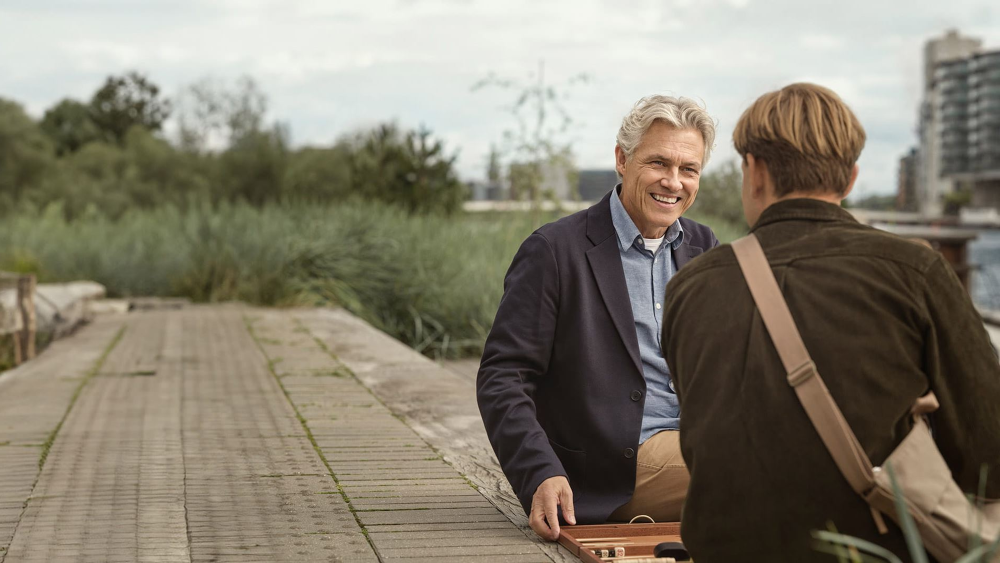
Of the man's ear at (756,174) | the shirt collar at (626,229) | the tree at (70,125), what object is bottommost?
the shirt collar at (626,229)

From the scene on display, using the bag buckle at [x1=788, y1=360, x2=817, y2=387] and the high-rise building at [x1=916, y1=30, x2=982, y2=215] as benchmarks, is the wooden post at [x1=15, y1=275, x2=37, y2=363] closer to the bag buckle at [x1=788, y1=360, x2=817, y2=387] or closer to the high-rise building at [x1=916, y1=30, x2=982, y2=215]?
the bag buckle at [x1=788, y1=360, x2=817, y2=387]

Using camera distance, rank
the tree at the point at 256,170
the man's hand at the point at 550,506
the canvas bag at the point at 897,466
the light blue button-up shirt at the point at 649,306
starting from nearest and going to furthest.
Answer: the canvas bag at the point at 897,466 < the man's hand at the point at 550,506 < the light blue button-up shirt at the point at 649,306 < the tree at the point at 256,170

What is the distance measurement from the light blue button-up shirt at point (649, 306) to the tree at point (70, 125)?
4390cm

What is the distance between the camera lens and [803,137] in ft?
6.65

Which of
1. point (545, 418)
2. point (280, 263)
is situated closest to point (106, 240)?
point (280, 263)

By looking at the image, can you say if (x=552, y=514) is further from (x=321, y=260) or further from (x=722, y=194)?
(x=722, y=194)

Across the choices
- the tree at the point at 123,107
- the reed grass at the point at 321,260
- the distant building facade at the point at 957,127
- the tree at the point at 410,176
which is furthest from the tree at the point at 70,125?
the distant building facade at the point at 957,127

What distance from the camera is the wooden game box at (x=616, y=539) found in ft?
9.33

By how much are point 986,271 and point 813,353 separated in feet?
149

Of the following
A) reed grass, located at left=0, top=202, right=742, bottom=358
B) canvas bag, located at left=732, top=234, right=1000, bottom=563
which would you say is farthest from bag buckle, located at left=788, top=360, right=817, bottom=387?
reed grass, located at left=0, top=202, right=742, bottom=358

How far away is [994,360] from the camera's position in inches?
78.8

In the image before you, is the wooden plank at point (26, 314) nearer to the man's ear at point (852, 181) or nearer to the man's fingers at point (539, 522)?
the man's fingers at point (539, 522)

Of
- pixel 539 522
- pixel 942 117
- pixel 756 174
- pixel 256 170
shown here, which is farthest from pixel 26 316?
pixel 942 117

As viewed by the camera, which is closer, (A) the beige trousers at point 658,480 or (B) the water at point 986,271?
(A) the beige trousers at point 658,480
